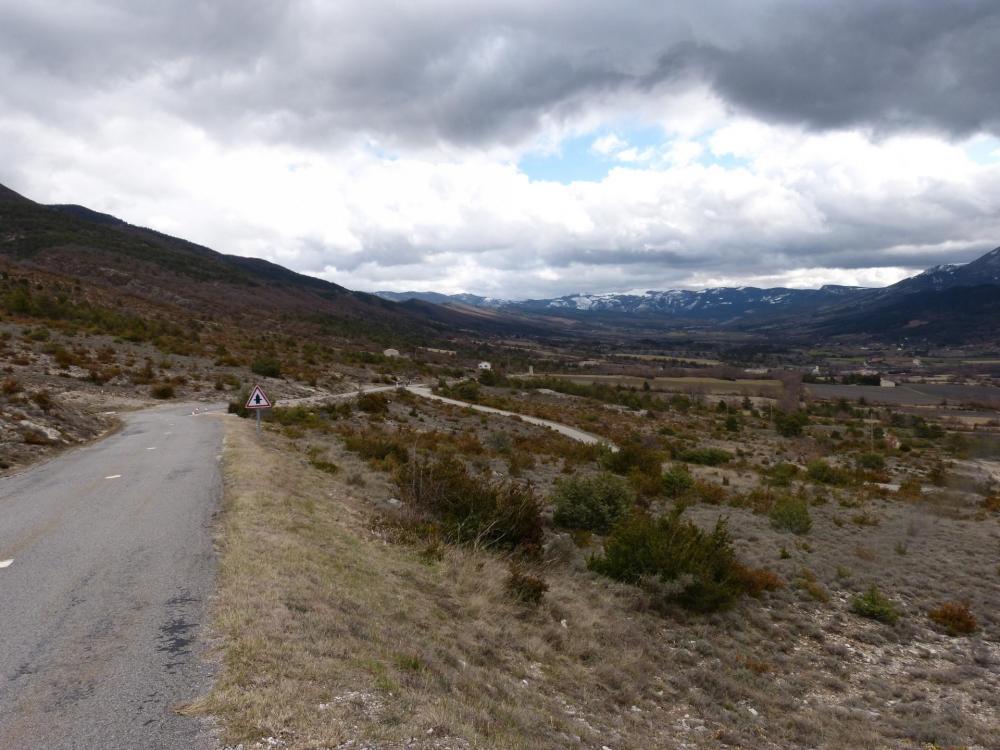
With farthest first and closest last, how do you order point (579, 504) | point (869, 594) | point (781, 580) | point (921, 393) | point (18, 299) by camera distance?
1. point (921, 393)
2. point (18, 299)
3. point (579, 504)
4. point (781, 580)
5. point (869, 594)

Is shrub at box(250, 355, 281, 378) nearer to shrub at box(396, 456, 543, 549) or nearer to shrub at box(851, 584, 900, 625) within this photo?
shrub at box(396, 456, 543, 549)

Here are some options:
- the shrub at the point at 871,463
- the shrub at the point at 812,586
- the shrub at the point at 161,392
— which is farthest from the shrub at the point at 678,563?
the shrub at the point at 871,463

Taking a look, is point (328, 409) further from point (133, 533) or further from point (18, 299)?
point (18, 299)

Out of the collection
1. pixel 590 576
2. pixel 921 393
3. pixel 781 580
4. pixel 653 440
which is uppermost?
pixel 590 576

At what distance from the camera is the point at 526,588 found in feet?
30.1

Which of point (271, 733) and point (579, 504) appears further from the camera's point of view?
point (579, 504)

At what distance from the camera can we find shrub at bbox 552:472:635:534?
15.5 m

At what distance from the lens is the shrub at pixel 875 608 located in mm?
11539

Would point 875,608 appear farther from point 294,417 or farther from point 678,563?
point 294,417

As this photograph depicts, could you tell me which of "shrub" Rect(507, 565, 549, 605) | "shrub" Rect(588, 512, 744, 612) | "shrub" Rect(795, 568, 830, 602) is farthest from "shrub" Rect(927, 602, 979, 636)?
"shrub" Rect(507, 565, 549, 605)

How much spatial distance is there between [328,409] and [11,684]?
26.0m

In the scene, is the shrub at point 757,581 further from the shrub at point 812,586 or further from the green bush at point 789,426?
the green bush at point 789,426

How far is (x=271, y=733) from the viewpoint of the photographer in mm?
3930

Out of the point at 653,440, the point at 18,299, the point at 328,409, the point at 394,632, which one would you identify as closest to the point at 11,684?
the point at 394,632
